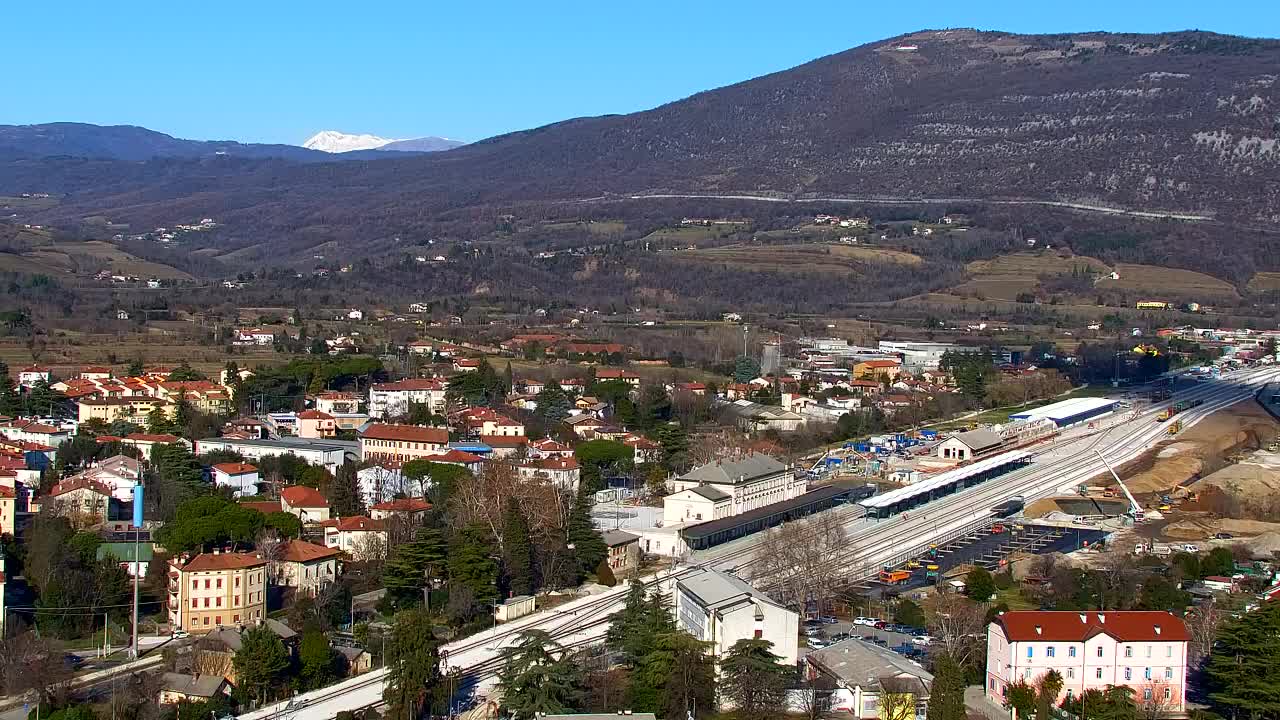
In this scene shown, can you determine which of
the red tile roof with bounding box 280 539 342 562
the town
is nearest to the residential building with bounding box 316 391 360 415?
the town

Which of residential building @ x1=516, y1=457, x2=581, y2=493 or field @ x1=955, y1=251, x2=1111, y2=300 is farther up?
field @ x1=955, y1=251, x2=1111, y2=300

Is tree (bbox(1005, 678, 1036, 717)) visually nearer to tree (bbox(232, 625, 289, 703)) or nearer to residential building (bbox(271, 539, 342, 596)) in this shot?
tree (bbox(232, 625, 289, 703))

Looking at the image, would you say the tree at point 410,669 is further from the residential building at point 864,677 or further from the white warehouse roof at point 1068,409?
the white warehouse roof at point 1068,409

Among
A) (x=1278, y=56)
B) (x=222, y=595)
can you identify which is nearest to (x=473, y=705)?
(x=222, y=595)

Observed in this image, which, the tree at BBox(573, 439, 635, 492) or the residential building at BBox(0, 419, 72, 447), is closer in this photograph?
the residential building at BBox(0, 419, 72, 447)

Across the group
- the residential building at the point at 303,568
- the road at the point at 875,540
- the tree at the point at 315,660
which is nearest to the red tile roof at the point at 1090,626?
the road at the point at 875,540

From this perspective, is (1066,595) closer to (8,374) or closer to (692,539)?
(692,539)
